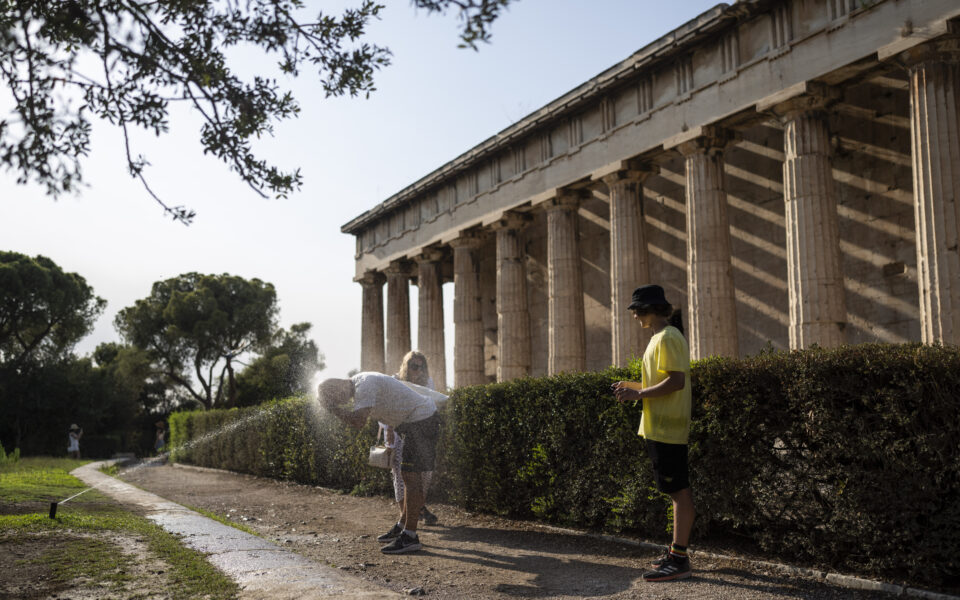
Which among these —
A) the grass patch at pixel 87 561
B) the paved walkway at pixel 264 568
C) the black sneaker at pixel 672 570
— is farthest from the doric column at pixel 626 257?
the grass patch at pixel 87 561

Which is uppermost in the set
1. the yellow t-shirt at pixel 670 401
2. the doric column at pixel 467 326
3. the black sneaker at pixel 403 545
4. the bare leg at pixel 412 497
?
the doric column at pixel 467 326

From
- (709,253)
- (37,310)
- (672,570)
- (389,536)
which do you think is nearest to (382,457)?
(389,536)

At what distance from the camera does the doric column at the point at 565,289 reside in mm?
19531

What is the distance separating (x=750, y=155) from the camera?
60.2 ft

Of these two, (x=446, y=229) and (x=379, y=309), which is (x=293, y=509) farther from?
(x=379, y=309)

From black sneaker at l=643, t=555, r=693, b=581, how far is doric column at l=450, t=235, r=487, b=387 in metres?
18.4

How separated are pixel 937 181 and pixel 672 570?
9.71m

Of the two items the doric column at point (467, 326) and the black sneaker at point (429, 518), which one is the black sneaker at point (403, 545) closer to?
the black sneaker at point (429, 518)

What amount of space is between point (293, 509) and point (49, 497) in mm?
3462

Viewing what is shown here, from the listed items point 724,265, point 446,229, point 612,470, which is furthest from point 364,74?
point 446,229

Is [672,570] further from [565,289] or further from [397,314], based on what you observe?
[397,314]

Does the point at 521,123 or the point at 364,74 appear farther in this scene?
the point at 521,123

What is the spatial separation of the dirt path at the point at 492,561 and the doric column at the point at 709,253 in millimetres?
7994

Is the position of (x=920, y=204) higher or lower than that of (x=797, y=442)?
higher
